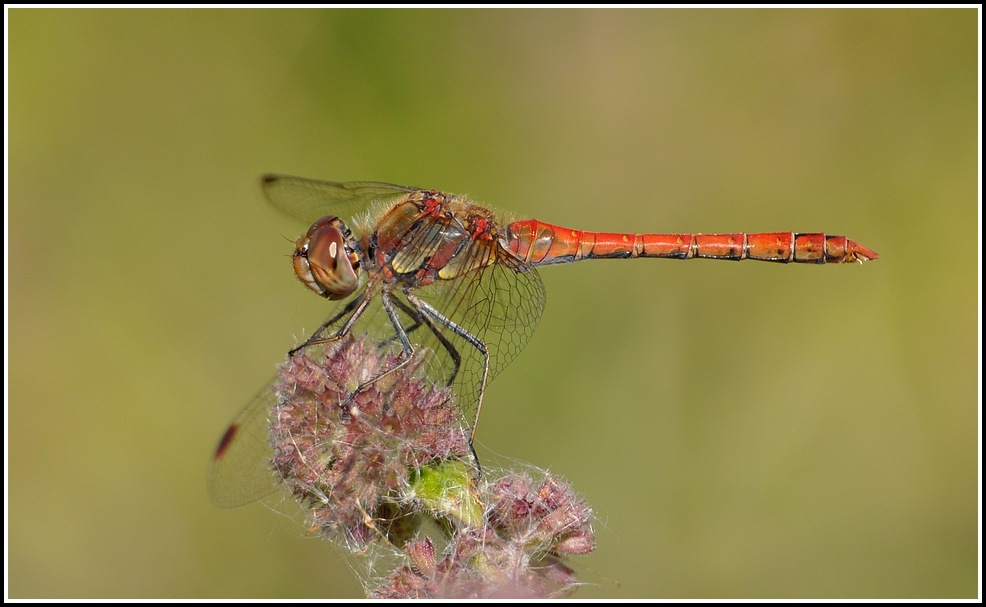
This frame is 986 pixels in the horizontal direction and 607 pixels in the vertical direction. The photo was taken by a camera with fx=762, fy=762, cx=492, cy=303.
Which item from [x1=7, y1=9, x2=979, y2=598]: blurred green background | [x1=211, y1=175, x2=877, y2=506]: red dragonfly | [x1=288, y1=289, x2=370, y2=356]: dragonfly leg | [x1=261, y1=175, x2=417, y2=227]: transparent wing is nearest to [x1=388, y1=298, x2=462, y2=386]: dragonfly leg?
[x1=211, y1=175, x2=877, y2=506]: red dragonfly

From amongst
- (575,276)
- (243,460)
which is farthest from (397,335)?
(575,276)

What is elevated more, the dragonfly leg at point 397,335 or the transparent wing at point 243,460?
the dragonfly leg at point 397,335

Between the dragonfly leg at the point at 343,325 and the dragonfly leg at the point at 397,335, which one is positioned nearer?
the dragonfly leg at the point at 397,335

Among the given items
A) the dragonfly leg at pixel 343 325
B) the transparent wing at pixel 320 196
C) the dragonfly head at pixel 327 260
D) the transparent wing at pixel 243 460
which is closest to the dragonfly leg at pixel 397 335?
the dragonfly leg at pixel 343 325

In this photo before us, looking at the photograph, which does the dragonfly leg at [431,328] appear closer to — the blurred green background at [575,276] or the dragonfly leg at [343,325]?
the dragonfly leg at [343,325]

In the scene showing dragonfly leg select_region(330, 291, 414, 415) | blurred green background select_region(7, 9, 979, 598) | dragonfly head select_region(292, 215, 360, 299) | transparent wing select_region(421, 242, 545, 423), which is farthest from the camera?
blurred green background select_region(7, 9, 979, 598)

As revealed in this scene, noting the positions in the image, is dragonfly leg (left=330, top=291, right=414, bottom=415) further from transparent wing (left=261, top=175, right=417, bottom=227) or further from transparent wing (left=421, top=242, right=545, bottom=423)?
transparent wing (left=261, top=175, right=417, bottom=227)

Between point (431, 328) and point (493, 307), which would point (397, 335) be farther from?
point (493, 307)
